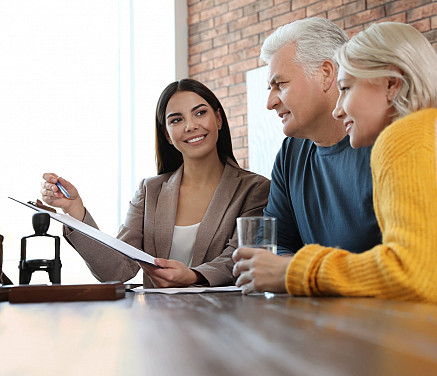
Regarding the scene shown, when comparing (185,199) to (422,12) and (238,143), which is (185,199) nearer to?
(422,12)

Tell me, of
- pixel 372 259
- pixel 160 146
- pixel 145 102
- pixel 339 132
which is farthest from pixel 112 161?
pixel 372 259

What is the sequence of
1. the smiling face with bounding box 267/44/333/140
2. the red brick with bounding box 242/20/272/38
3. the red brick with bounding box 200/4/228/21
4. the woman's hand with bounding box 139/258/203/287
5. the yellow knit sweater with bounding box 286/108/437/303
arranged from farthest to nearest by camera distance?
1. the red brick with bounding box 200/4/228/21
2. the red brick with bounding box 242/20/272/38
3. the smiling face with bounding box 267/44/333/140
4. the woman's hand with bounding box 139/258/203/287
5. the yellow knit sweater with bounding box 286/108/437/303

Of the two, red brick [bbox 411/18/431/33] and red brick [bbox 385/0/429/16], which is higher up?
red brick [bbox 385/0/429/16]

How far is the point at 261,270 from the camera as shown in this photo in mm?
1062

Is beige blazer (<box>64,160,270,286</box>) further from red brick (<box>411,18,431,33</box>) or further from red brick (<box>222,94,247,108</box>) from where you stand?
red brick (<box>222,94,247,108</box>)

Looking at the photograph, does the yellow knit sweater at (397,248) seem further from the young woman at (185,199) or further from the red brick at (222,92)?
the red brick at (222,92)

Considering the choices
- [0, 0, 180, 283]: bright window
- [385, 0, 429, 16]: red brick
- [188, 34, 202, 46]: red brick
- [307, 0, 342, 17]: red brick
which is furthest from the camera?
[188, 34, 202, 46]: red brick

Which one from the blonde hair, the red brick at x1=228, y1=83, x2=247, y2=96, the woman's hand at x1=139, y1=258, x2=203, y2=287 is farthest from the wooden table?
the red brick at x1=228, y1=83, x2=247, y2=96

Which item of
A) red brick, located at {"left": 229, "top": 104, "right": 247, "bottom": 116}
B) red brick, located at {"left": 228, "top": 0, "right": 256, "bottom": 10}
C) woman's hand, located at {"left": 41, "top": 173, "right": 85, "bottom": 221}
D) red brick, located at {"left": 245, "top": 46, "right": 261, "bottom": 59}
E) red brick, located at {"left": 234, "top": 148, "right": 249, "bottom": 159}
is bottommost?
woman's hand, located at {"left": 41, "top": 173, "right": 85, "bottom": 221}

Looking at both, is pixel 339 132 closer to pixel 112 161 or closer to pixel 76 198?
pixel 76 198

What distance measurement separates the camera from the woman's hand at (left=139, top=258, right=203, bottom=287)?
154 centimetres

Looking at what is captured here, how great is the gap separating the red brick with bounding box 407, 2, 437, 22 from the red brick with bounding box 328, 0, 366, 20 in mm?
404

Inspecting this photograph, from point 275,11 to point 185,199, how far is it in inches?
131

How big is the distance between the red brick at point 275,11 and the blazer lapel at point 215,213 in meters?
3.21
